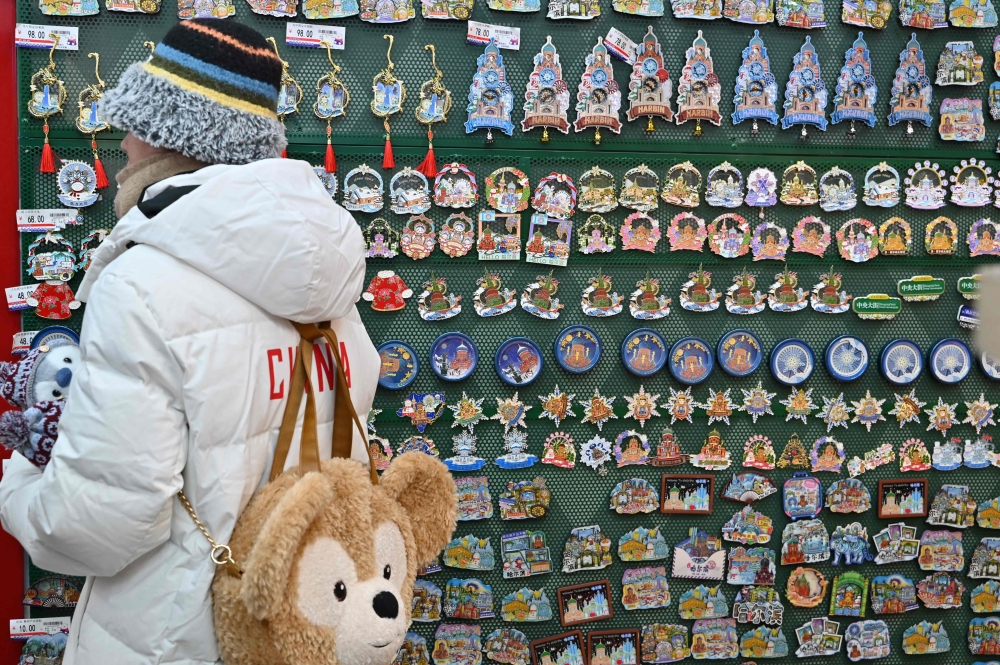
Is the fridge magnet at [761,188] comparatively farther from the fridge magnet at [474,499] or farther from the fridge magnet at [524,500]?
the fridge magnet at [474,499]

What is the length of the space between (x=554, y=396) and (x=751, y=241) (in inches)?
32.2

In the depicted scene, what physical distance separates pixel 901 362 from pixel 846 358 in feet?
0.66

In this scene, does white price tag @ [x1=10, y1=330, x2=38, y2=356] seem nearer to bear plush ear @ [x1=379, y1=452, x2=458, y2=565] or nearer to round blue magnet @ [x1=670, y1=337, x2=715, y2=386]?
bear plush ear @ [x1=379, y1=452, x2=458, y2=565]

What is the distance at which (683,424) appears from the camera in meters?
2.65

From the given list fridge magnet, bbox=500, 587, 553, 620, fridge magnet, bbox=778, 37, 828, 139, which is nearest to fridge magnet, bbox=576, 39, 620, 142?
fridge magnet, bbox=778, 37, 828, 139

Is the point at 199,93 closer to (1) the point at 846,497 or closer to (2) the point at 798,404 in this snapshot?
(2) the point at 798,404

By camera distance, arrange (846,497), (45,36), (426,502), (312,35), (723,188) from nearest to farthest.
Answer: (426,502) < (45,36) < (312,35) < (723,188) < (846,497)

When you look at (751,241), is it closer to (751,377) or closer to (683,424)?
(751,377)

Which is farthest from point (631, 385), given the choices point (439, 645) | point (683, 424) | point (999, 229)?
point (999, 229)

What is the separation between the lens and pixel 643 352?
2588 mm

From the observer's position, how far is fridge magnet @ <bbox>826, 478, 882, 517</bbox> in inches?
107

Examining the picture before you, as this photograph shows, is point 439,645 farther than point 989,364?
No

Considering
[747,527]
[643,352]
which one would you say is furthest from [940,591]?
[643,352]

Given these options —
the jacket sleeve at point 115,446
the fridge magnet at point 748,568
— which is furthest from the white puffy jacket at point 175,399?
the fridge magnet at point 748,568
